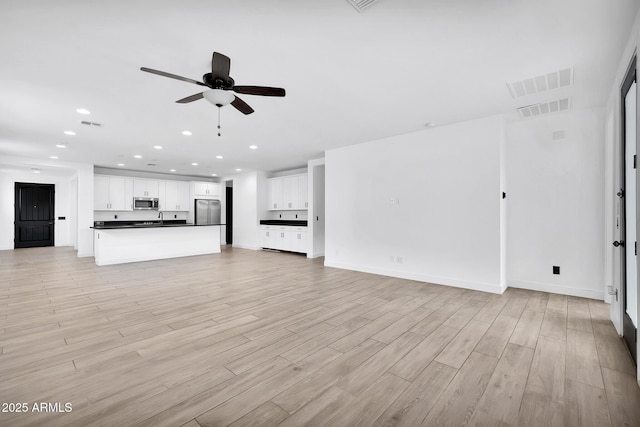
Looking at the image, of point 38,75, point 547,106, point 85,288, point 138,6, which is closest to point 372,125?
point 547,106

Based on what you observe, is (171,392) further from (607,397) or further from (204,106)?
(204,106)

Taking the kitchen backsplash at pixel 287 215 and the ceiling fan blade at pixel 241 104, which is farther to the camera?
the kitchen backsplash at pixel 287 215

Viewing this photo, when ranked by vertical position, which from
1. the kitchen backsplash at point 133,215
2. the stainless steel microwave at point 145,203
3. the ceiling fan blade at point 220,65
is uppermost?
the ceiling fan blade at point 220,65

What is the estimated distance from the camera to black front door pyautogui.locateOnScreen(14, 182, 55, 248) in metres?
9.34

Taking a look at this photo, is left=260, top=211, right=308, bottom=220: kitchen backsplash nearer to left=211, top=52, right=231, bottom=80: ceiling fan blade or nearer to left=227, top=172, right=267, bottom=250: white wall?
left=227, top=172, right=267, bottom=250: white wall

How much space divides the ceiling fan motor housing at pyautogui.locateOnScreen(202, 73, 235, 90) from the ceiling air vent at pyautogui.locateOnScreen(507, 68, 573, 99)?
2986 mm

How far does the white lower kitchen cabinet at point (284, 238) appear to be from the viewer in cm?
802

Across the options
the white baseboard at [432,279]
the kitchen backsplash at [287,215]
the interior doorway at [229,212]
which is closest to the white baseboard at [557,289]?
the white baseboard at [432,279]

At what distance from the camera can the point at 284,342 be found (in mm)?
2535

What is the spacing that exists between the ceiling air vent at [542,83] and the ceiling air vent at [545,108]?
520 millimetres

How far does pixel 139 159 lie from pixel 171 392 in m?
7.31

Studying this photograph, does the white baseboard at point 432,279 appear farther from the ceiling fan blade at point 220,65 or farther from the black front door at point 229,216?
the black front door at point 229,216

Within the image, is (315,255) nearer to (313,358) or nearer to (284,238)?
(284,238)

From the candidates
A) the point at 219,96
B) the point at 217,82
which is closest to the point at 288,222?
the point at 219,96
